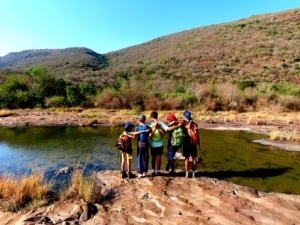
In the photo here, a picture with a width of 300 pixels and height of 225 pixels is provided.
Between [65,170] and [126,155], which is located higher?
[126,155]

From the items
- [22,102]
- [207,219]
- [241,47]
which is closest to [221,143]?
[207,219]

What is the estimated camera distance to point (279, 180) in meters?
12.1

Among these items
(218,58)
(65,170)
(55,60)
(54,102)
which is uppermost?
(55,60)

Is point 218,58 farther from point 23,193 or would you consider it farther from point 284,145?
point 23,193

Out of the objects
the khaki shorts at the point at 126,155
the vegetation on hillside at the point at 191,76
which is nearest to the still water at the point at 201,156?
the khaki shorts at the point at 126,155

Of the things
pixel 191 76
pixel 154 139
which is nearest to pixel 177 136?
pixel 154 139

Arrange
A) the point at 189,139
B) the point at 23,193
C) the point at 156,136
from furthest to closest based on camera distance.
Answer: the point at 189,139 < the point at 156,136 < the point at 23,193

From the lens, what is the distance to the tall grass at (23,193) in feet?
26.5

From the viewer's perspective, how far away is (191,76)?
5916 cm

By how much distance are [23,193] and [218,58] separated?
62.3m

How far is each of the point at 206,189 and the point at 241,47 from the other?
64.4 metres

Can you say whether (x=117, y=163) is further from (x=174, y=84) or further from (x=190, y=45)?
(x=190, y=45)

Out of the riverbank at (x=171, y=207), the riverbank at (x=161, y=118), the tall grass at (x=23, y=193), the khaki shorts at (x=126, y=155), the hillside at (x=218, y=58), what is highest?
the hillside at (x=218, y=58)

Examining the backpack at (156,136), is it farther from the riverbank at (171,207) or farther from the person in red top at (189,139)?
the riverbank at (171,207)
